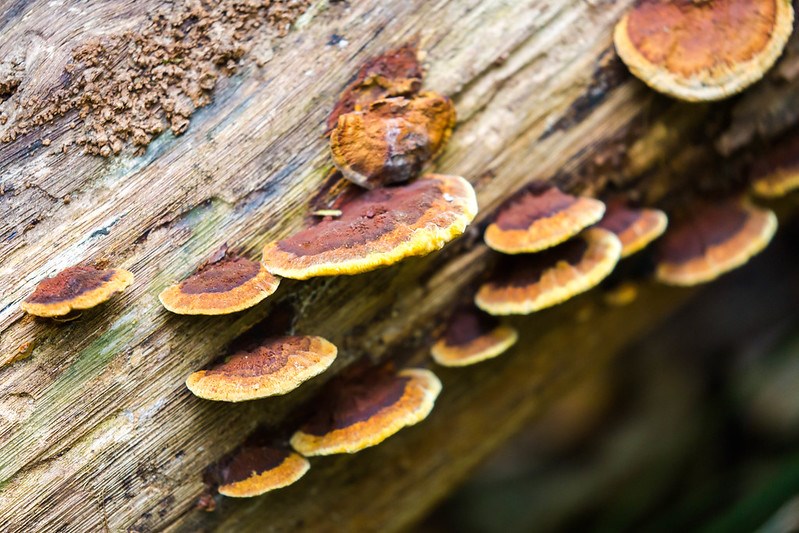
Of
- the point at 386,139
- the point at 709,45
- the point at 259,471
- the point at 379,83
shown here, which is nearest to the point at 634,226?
the point at 709,45

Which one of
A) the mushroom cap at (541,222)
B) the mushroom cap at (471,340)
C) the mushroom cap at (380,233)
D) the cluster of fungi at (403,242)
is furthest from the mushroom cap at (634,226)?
the mushroom cap at (380,233)

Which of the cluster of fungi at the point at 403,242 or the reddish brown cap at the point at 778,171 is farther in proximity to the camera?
the reddish brown cap at the point at 778,171

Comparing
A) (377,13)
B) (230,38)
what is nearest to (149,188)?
(230,38)

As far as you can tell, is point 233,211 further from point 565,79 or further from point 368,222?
point 565,79

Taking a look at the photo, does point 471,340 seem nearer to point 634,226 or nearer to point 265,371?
point 634,226

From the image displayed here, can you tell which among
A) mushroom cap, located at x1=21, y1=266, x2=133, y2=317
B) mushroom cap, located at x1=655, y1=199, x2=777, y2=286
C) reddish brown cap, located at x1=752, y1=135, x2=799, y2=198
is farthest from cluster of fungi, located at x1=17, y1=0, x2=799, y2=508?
reddish brown cap, located at x1=752, y1=135, x2=799, y2=198

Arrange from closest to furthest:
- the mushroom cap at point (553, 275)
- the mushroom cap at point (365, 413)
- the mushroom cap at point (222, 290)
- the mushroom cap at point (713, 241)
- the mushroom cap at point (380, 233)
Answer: the mushroom cap at point (380, 233)
the mushroom cap at point (222, 290)
the mushroom cap at point (365, 413)
the mushroom cap at point (553, 275)
the mushroom cap at point (713, 241)

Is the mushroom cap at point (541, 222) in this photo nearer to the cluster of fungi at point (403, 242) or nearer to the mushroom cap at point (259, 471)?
the cluster of fungi at point (403, 242)
